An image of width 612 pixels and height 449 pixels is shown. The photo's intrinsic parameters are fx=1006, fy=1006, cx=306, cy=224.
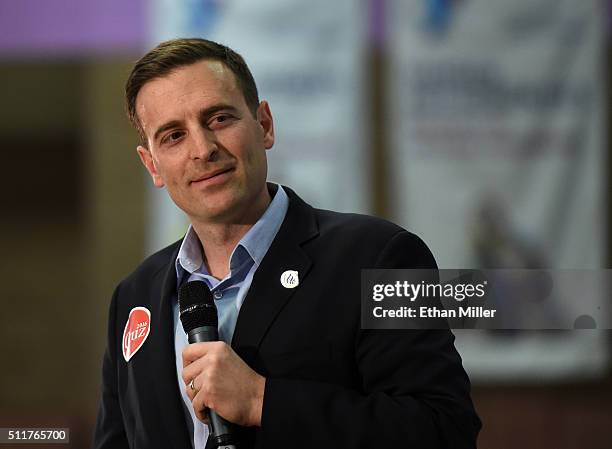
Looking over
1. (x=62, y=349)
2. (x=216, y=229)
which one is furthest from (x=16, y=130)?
(x=216, y=229)

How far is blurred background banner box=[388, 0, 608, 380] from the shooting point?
501 centimetres

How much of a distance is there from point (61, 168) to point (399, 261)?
21.2 ft

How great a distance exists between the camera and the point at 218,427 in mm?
1515

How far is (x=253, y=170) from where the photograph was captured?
174cm

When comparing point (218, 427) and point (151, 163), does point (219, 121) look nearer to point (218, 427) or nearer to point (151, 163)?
point (151, 163)

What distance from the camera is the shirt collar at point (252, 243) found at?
175cm

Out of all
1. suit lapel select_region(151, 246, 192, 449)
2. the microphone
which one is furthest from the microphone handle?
suit lapel select_region(151, 246, 192, 449)

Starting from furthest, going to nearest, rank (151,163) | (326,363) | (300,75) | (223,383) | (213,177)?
(300,75) → (151,163) → (213,177) → (326,363) → (223,383)

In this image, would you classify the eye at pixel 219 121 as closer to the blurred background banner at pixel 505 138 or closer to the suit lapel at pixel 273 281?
the suit lapel at pixel 273 281

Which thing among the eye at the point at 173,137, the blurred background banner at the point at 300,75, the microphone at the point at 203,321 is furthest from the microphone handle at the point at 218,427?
the blurred background banner at the point at 300,75

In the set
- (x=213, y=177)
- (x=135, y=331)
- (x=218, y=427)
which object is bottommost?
(x=218, y=427)

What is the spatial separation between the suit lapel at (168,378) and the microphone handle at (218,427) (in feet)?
0.46

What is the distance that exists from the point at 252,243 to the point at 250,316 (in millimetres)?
164

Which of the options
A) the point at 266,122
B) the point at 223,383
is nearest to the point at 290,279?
the point at 223,383
